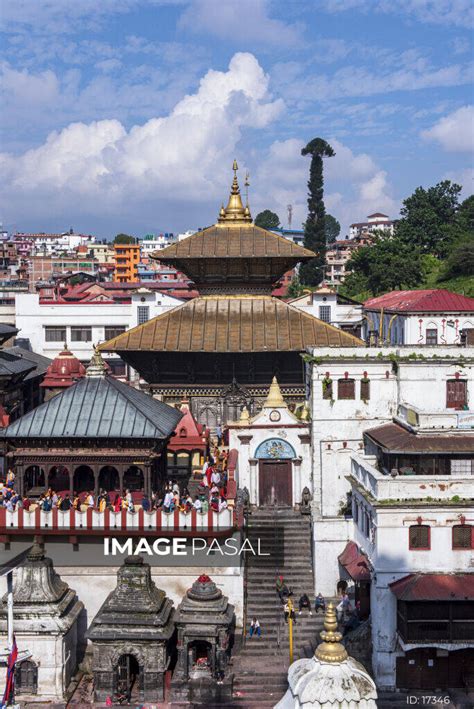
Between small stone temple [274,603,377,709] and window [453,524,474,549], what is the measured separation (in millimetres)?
20922

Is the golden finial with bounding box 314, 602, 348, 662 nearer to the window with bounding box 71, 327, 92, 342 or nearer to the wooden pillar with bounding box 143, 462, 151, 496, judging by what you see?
the wooden pillar with bounding box 143, 462, 151, 496

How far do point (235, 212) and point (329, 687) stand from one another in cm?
4633

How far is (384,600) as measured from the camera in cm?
3556

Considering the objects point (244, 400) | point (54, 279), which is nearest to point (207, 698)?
point (244, 400)

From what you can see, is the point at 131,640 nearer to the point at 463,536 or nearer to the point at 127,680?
the point at 127,680

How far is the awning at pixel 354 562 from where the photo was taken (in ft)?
123

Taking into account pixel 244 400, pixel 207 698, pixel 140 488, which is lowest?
pixel 207 698

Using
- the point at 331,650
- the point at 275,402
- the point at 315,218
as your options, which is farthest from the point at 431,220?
the point at 331,650

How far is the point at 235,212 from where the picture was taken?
195 feet

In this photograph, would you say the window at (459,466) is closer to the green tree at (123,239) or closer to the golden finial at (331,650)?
the golden finial at (331,650)

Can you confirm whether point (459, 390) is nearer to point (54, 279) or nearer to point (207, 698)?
point (207, 698)

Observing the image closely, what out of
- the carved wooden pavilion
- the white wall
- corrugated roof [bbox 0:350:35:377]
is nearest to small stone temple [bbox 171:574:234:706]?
the carved wooden pavilion

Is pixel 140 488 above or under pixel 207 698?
above

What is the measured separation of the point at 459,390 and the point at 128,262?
133907 mm
